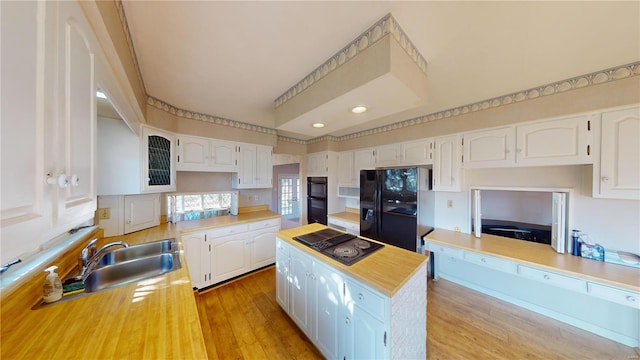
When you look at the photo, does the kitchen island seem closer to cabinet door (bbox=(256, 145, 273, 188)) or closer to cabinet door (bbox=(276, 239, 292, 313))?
cabinet door (bbox=(276, 239, 292, 313))

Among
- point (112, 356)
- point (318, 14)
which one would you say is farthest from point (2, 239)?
point (318, 14)

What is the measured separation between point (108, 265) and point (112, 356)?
3.97 feet

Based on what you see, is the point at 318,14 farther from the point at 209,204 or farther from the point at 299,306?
the point at 209,204

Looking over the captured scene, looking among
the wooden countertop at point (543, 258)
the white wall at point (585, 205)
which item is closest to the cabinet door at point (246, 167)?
the wooden countertop at point (543, 258)

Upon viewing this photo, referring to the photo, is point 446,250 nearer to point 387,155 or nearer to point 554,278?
point 554,278

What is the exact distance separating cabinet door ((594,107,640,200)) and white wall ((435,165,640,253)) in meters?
0.22

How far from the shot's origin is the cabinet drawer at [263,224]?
2.81 meters

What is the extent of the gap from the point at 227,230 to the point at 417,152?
2.79 m

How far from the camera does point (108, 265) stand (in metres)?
1.54

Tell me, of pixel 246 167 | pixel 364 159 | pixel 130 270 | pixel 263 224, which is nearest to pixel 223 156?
pixel 246 167

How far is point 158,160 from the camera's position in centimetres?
219

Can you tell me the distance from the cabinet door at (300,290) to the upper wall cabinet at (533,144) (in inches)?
85.7

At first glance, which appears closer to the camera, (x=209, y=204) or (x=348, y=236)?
(x=348, y=236)

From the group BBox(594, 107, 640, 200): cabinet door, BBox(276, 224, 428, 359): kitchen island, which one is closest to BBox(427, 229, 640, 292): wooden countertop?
BBox(594, 107, 640, 200): cabinet door
